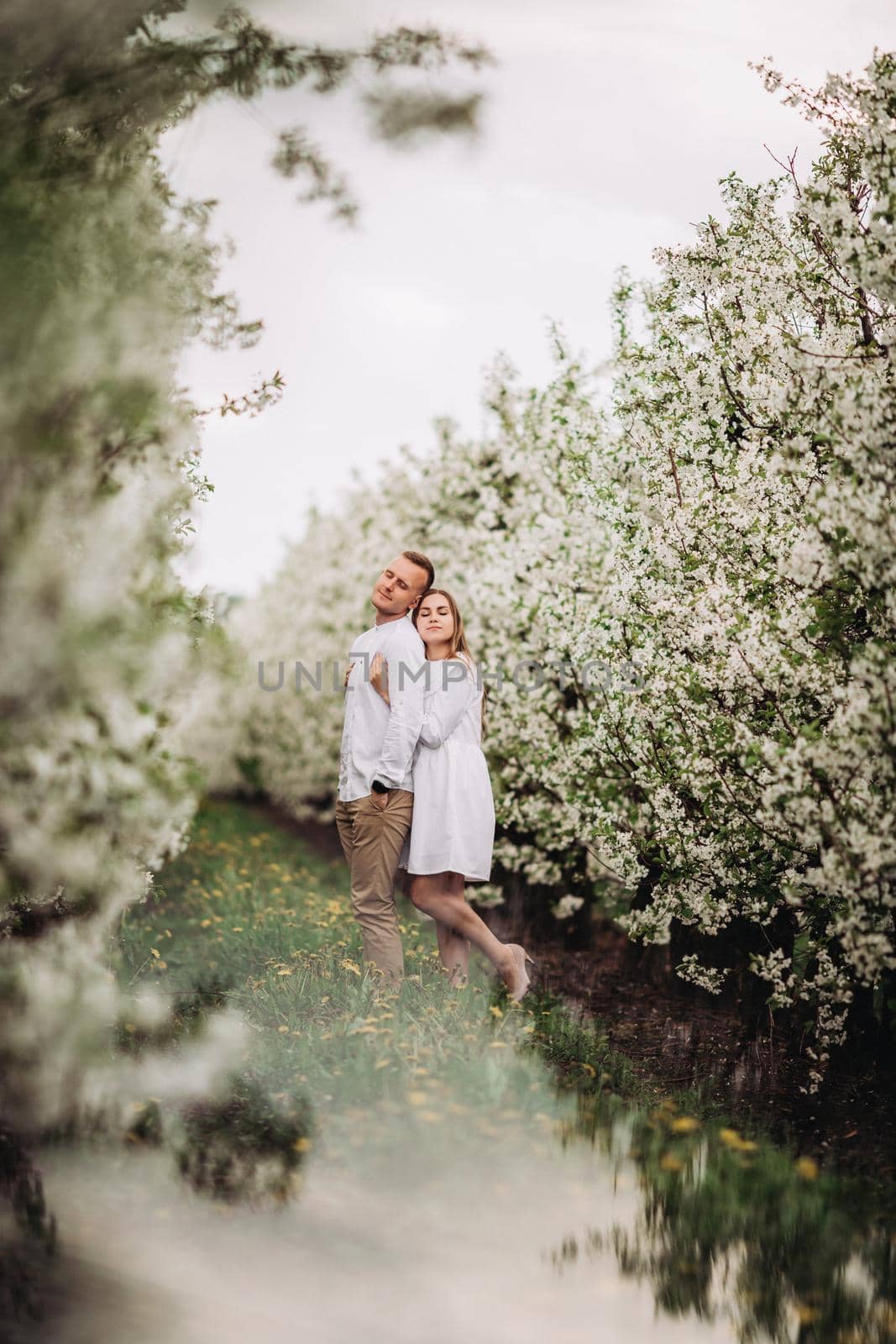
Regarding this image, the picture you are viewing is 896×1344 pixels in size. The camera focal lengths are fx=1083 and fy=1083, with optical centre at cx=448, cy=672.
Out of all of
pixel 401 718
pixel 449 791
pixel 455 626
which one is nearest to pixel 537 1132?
pixel 449 791

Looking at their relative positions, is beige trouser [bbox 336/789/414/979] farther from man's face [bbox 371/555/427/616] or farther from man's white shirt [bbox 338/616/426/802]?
man's face [bbox 371/555/427/616]

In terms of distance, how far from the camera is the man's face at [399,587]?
21.9 feet

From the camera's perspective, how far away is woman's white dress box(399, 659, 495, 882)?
6395mm

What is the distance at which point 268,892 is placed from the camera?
38.4 feet

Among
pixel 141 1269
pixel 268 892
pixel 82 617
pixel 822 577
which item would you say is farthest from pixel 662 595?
pixel 268 892

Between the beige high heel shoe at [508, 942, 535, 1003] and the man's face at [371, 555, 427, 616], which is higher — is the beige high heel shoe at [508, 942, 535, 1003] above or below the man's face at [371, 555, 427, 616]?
below

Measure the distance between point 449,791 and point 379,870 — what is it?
2.05ft

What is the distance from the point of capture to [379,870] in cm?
642

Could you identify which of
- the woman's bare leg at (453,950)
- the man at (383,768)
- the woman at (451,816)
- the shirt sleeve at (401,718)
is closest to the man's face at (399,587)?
the man at (383,768)

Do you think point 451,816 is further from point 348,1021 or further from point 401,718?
point 348,1021

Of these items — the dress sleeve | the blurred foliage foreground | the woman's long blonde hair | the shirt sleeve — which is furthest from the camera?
the woman's long blonde hair

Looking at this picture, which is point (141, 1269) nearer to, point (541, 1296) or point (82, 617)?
point (541, 1296)

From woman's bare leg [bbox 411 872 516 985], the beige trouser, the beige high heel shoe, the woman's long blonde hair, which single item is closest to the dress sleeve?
the woman's long blonde hair

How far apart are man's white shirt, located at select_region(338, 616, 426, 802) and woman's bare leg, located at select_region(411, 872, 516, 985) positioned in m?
0.58
